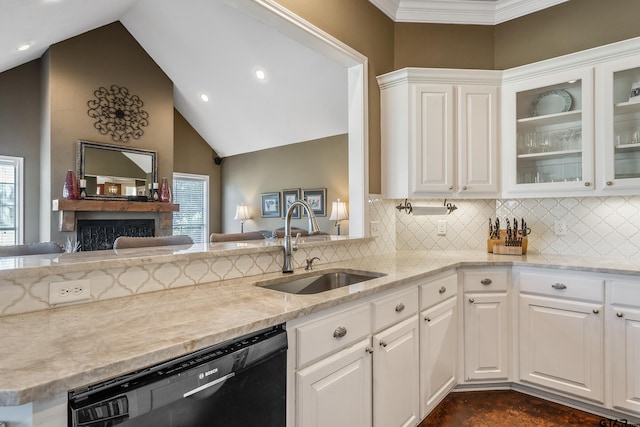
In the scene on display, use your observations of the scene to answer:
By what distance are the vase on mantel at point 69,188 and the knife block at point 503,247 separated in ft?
18.3

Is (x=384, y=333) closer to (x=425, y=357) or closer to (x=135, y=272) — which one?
(x=425, y=357)

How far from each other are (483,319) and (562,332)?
45 cm

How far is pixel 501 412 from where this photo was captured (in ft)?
7.40

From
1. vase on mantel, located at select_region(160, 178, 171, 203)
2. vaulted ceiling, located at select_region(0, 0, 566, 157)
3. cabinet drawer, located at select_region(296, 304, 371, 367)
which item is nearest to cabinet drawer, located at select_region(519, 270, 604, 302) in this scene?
cabinet drawer, located at select_region(296, 304, 371, 367)

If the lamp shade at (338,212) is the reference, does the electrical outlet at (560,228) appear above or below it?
below

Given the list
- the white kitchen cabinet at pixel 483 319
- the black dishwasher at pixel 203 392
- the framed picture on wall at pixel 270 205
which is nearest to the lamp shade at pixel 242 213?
the framed picture on wall at pixel 270 205

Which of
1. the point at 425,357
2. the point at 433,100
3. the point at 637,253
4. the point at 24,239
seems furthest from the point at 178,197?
the point at 637,253

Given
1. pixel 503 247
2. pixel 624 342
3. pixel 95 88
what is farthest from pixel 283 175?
pixel 624 342

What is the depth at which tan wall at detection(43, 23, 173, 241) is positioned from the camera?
542cm

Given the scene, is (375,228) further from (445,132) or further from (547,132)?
(547,132)

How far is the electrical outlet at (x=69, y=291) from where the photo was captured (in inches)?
49.4

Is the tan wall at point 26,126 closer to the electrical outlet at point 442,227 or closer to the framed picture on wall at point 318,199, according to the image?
the framed picture on wall at point 318,199

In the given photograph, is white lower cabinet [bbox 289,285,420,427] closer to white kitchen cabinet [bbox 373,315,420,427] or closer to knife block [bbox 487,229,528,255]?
white kitchen cabinet [bbox 373,315,420,427]

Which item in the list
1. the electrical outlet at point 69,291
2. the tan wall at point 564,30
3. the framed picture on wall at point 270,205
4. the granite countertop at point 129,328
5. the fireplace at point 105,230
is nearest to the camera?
the granite countertop at point 129,328
